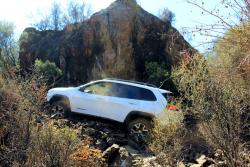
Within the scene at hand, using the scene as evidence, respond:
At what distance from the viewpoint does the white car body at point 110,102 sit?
13.1 m

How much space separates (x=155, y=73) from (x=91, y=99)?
416 inches

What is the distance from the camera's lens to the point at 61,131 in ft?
29.0

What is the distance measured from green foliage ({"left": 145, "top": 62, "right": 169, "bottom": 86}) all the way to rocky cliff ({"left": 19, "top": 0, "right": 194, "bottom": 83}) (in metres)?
0.91

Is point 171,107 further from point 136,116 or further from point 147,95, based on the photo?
point 136,116

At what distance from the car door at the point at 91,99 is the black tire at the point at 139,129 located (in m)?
1.12

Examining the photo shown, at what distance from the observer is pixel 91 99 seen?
13.8 m

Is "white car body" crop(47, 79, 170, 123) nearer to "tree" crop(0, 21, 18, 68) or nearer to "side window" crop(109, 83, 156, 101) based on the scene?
"side window" crop(109, 83, 156, 101)

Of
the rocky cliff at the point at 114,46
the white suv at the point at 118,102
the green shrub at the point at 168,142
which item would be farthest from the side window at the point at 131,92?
the rocky cliff at the point at 114,46

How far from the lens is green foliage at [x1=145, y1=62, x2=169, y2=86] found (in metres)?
23.6

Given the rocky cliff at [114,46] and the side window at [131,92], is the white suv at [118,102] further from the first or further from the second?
the rocky cliff at [114,46]

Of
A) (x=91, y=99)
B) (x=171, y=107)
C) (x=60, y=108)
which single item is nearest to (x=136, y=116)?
(x=91, y=99)

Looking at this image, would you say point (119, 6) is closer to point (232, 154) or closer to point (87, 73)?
point (87, 73)

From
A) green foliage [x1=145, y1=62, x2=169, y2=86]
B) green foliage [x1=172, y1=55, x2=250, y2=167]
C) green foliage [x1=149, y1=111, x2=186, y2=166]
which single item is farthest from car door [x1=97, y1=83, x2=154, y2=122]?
green foliage [x1=145, y1=62, x2=169, y2=86]

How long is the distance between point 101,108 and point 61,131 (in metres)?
4.88
